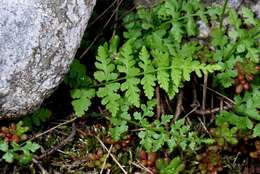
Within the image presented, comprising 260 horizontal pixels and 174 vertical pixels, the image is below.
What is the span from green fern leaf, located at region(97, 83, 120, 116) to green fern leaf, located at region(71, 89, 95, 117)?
0.28ft

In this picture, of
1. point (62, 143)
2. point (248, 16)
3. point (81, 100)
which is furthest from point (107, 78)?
point (248, 16)

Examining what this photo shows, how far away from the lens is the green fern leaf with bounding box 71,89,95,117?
11.3 feet

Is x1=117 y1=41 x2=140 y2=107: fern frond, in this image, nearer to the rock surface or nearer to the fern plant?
the fern plant

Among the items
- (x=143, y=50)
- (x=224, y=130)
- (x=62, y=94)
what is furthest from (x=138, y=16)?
(x=224, y=130)

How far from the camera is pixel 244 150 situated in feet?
12.3

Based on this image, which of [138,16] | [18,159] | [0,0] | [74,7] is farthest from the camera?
[138,16]

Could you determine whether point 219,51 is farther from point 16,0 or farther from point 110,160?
point 16,0

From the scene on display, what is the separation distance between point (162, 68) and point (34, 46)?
86 centimetres

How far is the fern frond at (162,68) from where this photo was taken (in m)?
3.35

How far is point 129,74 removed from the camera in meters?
3.44

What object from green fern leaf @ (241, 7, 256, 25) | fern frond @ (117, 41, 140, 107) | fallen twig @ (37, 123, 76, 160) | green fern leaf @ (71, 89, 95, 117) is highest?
green fern leaf @ (241, 7, 256, 25)

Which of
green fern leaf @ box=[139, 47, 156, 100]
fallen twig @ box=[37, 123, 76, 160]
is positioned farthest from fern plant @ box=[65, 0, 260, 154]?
fallen twig @ box=[37, 123, 76, 160]

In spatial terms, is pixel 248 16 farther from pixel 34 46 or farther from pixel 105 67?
pixel 34 46

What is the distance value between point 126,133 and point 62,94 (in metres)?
0.53
